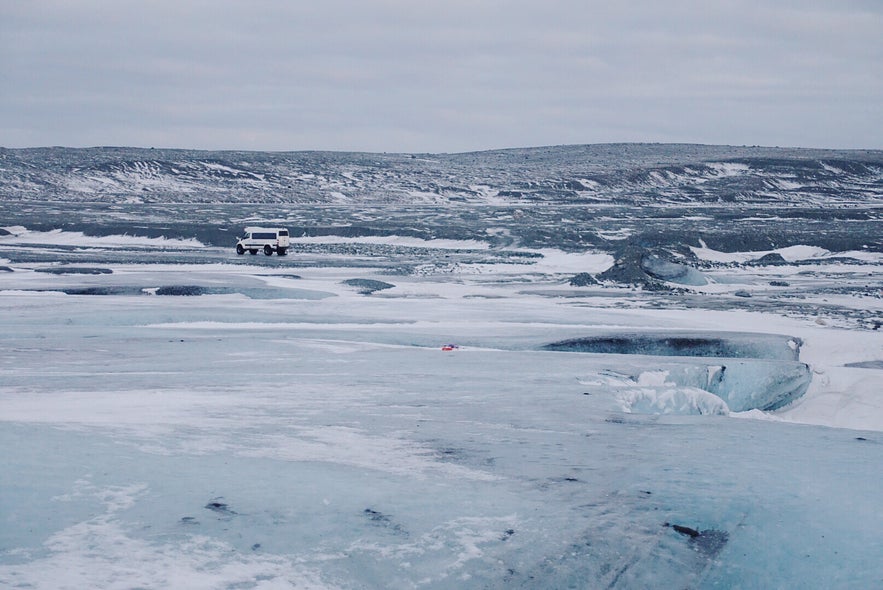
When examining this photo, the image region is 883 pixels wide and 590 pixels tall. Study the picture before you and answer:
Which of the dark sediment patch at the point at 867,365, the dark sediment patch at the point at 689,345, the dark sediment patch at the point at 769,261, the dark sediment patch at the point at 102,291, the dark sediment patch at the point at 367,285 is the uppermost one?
the dark sediment patch at the point at 689,345

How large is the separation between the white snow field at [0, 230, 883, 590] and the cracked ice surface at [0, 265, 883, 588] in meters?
0.03

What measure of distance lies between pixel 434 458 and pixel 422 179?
9752cm

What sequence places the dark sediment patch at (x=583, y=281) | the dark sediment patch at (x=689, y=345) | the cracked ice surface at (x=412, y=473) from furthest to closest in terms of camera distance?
the dark sediment patch at (x=583, y=281)
the dark sediment patch at (x=689, y=345)
the cracked ice surface at (x=412, y=473)

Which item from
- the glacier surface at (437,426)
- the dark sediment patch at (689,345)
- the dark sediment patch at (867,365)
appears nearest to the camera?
the glacier surface at (437,426)

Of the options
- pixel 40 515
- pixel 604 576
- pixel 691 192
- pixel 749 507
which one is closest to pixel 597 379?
pixel 749 507

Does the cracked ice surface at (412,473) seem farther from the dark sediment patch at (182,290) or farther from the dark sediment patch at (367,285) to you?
the dark sediment patch at (367,285)

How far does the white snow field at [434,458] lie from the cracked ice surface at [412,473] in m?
0.03

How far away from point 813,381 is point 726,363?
57.9 inches

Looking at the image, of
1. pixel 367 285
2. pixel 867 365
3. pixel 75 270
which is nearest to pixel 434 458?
pixel 867 365

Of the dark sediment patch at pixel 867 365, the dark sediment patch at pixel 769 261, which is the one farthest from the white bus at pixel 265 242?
the dark sediment patch at pixel 867 365

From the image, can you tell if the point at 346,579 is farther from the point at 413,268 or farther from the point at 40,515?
the point at 413,268

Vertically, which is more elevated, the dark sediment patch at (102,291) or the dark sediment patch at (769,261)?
the dark sediment patch at (102,291)

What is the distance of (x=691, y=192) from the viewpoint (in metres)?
97.7

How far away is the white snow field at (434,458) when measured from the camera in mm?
7172
